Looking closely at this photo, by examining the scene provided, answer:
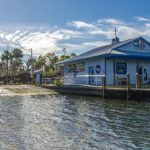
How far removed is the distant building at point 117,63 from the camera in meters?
35.2

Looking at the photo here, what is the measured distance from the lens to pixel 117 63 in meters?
35.8

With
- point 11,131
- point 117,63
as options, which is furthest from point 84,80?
point 11,131

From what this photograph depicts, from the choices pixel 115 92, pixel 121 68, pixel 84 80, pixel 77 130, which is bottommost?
pixel 77 130

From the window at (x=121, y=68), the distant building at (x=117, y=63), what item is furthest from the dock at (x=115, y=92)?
the window at (x=121, y=68)

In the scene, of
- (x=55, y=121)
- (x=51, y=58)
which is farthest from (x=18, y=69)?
(x=55, y=121)

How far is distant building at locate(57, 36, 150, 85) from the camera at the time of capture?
116ft

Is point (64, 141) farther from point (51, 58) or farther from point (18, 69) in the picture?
point (18, 69)

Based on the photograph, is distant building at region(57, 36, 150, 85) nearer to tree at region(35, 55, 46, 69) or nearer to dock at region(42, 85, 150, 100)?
dock at region(42, 85, 150, 100)

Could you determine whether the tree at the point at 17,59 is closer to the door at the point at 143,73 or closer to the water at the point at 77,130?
the door at the point at 143,73

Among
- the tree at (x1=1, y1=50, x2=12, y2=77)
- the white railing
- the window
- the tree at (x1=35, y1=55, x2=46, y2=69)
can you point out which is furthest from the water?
the tree at (x1=1, y1=50, x2=12, y2=77)

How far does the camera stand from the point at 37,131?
45.4ft

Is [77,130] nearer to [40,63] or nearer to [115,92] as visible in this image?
[115,92]

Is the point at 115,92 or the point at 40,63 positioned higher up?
the point at 40,63

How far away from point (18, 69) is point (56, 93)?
6570cm
